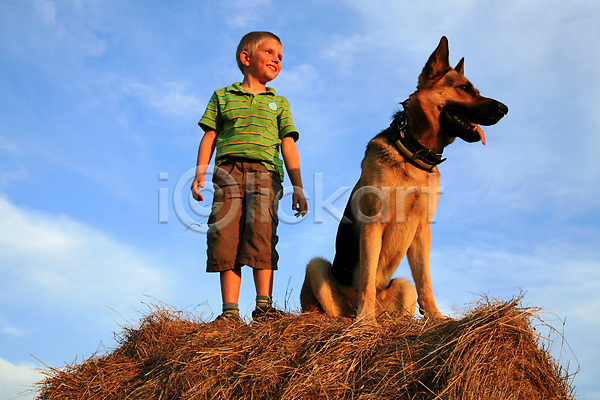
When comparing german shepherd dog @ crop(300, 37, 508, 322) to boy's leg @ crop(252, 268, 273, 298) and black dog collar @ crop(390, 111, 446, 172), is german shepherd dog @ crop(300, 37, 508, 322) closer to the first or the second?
black dog collar @ crop(390, 111, 446, 172)

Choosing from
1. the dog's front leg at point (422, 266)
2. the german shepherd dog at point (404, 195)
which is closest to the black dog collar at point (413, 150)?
the german shepherd dog at point (404, 195)

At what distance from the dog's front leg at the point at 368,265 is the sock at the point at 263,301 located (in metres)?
0.87

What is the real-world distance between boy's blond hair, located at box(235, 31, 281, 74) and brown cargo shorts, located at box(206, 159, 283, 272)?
1.24 meters

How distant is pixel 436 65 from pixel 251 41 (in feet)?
6.36

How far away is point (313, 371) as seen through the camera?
2.69m

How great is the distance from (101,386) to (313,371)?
6.12ft

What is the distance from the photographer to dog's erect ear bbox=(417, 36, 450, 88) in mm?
4438

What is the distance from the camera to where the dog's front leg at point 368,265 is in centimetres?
393

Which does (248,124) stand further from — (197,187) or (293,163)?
(197,187)

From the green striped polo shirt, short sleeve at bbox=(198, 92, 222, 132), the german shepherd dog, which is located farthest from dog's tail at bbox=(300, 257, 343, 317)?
short sleeve at bbox=(198, 92, 222, 132)

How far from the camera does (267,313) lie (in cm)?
391

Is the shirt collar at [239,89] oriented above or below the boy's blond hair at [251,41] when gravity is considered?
below

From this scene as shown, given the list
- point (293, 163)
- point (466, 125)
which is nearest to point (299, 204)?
point (293, 163)

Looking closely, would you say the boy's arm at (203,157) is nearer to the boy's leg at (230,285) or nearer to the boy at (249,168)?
the boy at (249,168)
